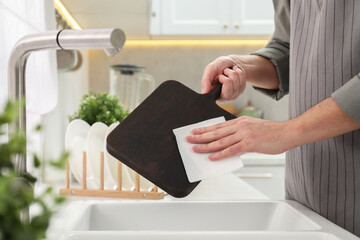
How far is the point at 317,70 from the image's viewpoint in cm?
78

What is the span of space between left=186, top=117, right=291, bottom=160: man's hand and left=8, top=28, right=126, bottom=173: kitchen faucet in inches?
10.7

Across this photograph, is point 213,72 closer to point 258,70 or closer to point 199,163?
point 258,70

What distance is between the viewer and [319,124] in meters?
0.65

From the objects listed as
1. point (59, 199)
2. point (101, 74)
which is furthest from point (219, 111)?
point (101, 74)

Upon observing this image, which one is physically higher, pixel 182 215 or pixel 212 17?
pixel 212 17

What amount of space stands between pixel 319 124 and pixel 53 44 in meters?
0.42

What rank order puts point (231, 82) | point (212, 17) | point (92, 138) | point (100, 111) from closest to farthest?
point (231, 82)
point (92, 138)
point (100, 111)
point (212, 17)

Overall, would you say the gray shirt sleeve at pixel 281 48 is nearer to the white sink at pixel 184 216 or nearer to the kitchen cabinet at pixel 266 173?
the white sink at pixel 184 216

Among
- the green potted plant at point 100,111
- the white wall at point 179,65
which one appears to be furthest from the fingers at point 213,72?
the white wall at point 179,65

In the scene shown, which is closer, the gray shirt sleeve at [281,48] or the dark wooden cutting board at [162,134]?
the dark wooden cutting board at [162,134]

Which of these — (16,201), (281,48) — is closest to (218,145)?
(281,48)

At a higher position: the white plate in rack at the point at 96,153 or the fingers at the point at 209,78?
the fingers at the point at 209,78

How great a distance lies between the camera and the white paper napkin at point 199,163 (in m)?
0.72

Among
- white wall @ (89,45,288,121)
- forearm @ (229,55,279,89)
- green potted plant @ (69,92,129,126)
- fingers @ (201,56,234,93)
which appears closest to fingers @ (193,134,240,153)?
fingers @ (201,56,234,93)
